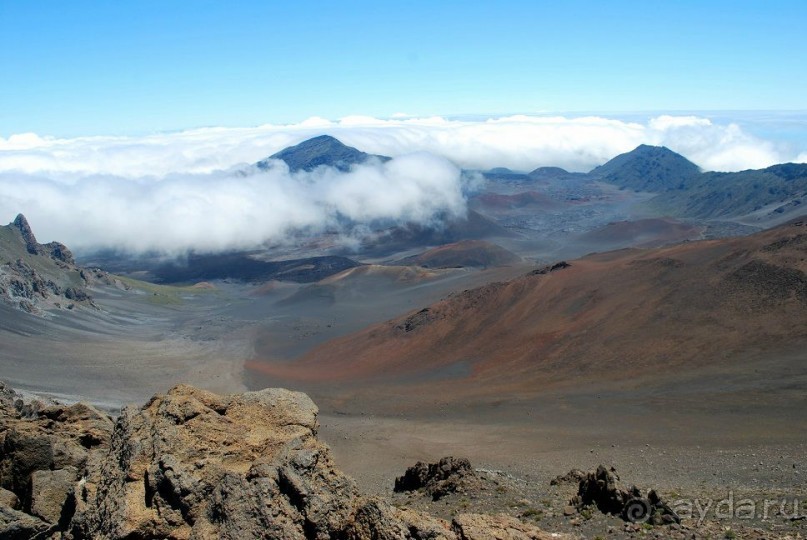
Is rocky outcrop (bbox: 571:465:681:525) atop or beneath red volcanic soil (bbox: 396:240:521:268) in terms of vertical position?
atop

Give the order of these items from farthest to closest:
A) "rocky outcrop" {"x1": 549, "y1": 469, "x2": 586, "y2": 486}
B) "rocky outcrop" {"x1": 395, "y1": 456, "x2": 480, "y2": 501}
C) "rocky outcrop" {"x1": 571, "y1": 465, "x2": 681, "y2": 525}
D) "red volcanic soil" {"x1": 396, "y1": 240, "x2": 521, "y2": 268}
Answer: "red volcanic soil" {"x1": 396, "y1": 240, "x2": 521, "y2": 268}, "rocky outcrop" {"x1": 549, "y1": 469, "x2": 586, "y2": 486}, "rocky outcrop" {"x1": 395, "y1": 456, "x2": 480, "y2": 501}, "rocky outcrop" {"x1": 571, "y1": 465, "x2": 681, "y2": 525}

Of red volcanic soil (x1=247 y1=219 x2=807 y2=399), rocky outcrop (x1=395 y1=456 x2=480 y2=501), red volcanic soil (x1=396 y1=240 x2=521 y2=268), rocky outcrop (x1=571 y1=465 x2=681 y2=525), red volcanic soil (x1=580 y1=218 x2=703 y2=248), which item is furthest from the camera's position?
red volcanic soil (x1=580 y1=218 x2=703 y2=248)

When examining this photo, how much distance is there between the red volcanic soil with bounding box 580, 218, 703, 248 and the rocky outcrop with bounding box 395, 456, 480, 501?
120m

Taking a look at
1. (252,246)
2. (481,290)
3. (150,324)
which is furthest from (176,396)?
(252,246)

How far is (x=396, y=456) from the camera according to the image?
28.3 metres

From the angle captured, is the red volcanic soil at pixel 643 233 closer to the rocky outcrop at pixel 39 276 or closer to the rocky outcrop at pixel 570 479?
the rocky outcrop at pixel 39 276

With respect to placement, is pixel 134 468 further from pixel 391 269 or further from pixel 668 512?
pixel 391 269

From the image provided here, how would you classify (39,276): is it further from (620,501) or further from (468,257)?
(620,501)

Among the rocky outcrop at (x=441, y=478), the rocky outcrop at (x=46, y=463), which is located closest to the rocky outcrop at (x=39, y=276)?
the rocky outcrop at (x=46, y=463)

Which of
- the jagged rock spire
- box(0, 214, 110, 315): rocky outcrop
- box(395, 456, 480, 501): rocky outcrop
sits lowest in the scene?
box(0, 214, 110, 315): rocky outcrop

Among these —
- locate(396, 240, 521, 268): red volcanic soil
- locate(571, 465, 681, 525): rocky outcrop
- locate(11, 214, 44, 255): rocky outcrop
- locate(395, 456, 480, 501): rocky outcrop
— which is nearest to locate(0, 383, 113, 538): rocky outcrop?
locate(395, 456, 480, 501): rocky outcrop

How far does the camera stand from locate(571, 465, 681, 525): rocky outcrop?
12875 mm

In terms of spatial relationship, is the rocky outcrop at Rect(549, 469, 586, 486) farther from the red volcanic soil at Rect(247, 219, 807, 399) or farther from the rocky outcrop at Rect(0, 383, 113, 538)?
the red volcanic soil at Rect(247, 219, 807, 399)

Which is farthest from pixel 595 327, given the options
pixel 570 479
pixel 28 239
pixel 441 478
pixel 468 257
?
pixel 28 239
